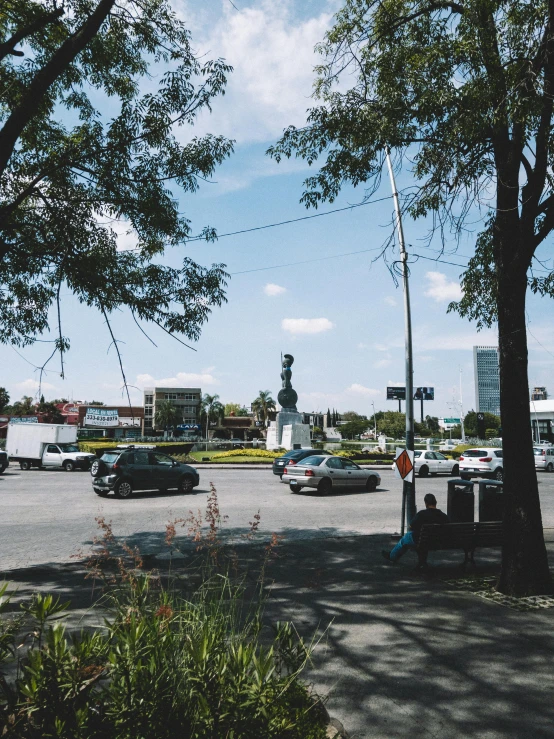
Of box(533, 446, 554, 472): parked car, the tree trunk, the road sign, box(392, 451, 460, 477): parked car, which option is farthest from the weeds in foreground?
box(533, 446, 554, 472): parked car

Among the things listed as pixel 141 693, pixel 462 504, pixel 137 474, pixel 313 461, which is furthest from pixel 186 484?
pixel 141 693

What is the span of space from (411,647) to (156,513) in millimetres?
10297

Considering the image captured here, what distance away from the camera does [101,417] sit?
55562 millimetres

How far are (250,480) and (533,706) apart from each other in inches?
808

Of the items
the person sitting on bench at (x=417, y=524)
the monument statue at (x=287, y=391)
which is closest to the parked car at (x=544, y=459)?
the monument statue at (x=287, y=391)

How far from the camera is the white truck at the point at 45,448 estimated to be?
31.8 m

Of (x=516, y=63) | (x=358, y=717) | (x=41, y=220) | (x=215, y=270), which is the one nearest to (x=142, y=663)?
(x=358, y=717)

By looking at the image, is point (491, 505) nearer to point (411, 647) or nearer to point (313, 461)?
point (411, 647)

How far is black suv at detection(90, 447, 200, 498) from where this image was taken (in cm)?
1811


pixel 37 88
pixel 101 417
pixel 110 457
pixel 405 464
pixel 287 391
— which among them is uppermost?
pixel 37 88

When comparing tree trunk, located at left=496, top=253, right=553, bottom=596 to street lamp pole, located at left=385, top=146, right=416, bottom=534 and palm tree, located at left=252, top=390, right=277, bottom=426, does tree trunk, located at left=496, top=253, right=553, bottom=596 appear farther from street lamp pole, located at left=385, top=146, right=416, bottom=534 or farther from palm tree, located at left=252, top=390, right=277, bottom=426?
palm tree, located at left=252, top=390, right=277, bottom=426

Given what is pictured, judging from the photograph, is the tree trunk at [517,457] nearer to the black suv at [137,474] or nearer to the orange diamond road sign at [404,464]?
the orange diamond road sign at [404,464]

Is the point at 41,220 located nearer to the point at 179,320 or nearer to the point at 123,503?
the point at 179,320

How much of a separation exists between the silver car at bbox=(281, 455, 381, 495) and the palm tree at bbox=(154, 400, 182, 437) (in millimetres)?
90673
